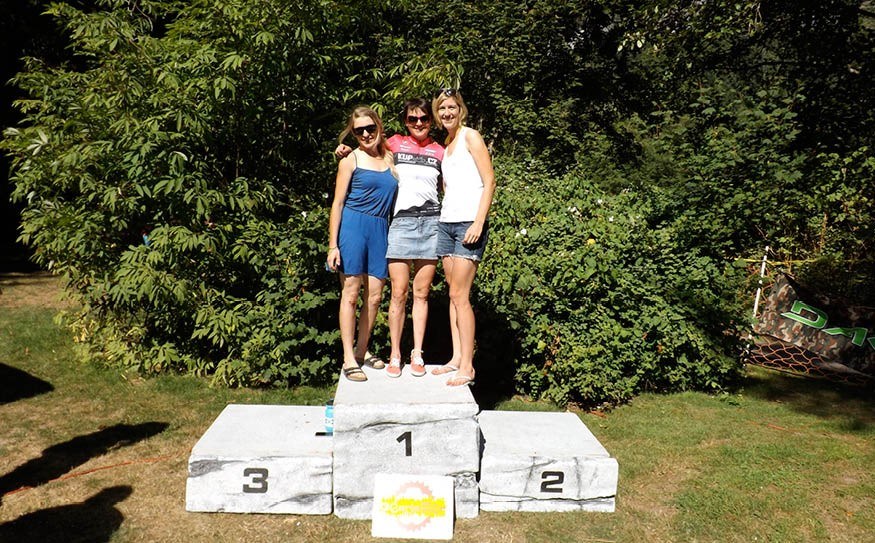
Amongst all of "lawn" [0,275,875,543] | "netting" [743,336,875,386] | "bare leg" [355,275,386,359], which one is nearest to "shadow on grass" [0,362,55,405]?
"lawn" [0,275,875,543]

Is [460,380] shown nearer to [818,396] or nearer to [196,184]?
[196,184]

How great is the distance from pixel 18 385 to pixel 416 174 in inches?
168

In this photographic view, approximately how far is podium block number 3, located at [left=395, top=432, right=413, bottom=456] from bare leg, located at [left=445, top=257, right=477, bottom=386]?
20.4 inches

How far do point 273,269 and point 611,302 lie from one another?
9.39 ft

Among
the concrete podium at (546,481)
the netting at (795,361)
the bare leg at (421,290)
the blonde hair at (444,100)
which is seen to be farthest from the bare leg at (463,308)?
the netting at (795,361)

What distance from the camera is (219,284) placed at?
243 inches

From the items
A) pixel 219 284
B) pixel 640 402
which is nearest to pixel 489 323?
Result: pixel 640 402

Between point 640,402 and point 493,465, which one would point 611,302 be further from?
point 493,465

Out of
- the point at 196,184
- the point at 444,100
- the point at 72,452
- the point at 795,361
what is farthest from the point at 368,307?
the point at 795,361

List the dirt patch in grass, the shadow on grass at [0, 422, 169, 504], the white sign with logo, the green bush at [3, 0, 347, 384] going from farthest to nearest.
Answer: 1. the dirt patch in grass
2. the green bush at [3, 0, 347, 384]
3. the shadow on grass at [0, 422, 169, 504]
4. the white sign with logo

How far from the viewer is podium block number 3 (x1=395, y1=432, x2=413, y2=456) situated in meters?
3.88

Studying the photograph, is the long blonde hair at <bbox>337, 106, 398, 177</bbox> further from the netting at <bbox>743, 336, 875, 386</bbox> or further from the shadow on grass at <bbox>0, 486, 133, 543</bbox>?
the netting at <bbox>743, 336, 875, 386</bbox>

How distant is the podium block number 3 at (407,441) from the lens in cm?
388

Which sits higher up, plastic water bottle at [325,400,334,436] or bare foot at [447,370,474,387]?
bare foot at [447,370,474,387]
